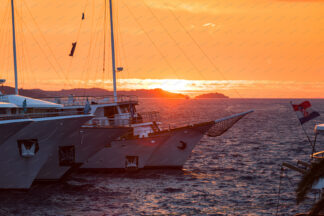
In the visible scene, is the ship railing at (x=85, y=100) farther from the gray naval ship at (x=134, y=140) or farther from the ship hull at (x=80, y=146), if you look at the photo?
the ship hull at (x=80, y=146)

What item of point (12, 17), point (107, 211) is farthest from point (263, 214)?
point (12, 17)

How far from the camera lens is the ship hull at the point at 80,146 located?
1181 inches

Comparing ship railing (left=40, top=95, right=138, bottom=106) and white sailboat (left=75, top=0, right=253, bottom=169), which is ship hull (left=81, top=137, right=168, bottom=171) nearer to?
white sailboat (left=75, top=0, right=253, bottom=169)

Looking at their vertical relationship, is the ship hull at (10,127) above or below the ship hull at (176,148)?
above

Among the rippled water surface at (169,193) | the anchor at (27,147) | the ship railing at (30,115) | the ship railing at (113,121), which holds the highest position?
the ship railing at (30,115)

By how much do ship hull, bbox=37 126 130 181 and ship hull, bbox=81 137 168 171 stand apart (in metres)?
1.21

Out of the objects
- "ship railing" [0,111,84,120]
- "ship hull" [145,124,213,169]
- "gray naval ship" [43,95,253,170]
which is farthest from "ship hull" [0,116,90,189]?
"ship hull" [145,124,213,169]

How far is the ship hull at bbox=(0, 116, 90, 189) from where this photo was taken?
2511cm

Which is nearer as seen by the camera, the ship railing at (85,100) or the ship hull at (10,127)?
the ship hull at (10,127)

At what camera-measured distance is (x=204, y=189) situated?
91.1 ft

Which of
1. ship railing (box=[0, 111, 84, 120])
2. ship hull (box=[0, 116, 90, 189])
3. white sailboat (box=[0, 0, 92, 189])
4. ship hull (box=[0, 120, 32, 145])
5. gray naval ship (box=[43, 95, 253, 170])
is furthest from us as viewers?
gray naval ship (box=[43, 95, 253, 170])

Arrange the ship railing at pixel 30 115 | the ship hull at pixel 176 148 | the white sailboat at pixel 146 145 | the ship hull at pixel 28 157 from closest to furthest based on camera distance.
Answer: the ship railing at pixel 30 115, the ship hull at pixel 28 157, the white sailboat at pixel 146 145, the ship hull at pixel 176 148

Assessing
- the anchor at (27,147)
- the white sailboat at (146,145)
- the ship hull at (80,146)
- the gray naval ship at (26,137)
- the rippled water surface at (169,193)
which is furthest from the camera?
the white sailboat at (146,145)

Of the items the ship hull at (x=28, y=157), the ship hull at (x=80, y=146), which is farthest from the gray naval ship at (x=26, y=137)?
the ship hull at (x=80, y=146)
